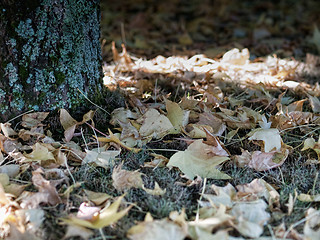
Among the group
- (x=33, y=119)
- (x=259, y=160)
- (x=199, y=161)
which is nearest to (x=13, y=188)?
(x=33, y=119)

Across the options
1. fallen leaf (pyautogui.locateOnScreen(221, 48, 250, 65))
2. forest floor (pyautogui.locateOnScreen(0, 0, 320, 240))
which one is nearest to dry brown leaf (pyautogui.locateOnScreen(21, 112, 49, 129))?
forest floor (pyautogui.locateOnScreen(0, 0, 320, 240))

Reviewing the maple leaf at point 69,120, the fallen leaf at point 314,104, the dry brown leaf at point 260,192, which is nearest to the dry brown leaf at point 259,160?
the dry brown leaf at point 260,192

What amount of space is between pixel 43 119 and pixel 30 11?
0.43 m

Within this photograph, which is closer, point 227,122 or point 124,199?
point 124,199

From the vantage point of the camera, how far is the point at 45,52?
1.53 m

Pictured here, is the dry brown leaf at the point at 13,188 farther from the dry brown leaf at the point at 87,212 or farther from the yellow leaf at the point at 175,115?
the yellow leaf at the point at 175,115

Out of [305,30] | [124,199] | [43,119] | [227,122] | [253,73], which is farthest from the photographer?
[305,30]

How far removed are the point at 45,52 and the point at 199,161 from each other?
0.76 meters

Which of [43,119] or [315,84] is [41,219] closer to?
[43,119]

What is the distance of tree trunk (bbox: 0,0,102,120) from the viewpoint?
4.85ft

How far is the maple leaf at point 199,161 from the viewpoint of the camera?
1.35m

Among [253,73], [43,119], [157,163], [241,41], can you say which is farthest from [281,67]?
[43,119]

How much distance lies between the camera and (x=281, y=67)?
2.47 meters

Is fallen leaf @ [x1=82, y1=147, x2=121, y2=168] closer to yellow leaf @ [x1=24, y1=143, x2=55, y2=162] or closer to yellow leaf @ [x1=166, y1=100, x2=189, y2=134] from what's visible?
yellow leaf @ [x1=24, y1=143, x2=55, y2=162]
